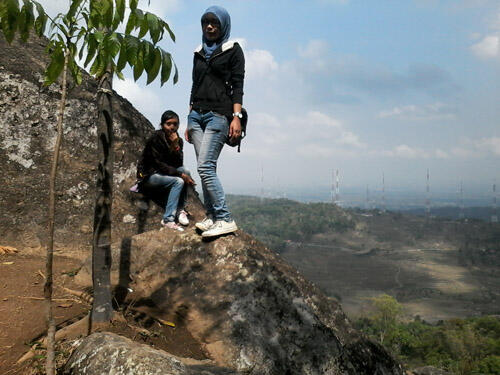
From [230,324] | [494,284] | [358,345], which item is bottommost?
[494,284]

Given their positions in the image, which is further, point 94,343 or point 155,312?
point 155,312

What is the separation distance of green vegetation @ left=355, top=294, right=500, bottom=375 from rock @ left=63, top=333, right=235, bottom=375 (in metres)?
58.2

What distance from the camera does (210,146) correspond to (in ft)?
16.0

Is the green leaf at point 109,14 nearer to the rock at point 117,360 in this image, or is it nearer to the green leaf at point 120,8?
the green leaf at point 120,8

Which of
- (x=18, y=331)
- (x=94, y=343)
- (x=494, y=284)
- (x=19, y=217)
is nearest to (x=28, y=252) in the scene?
(x=19, y=217)

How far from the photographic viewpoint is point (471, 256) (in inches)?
7534

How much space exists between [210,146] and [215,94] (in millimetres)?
692

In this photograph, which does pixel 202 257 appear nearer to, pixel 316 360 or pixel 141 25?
pixel 316 360

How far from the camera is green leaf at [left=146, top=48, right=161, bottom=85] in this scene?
9.17ft

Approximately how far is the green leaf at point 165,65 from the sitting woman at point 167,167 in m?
3.60

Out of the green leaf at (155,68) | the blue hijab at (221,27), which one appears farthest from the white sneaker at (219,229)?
the green leaf at (155,68)

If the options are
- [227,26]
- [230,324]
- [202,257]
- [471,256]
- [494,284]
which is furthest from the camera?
[471,256]

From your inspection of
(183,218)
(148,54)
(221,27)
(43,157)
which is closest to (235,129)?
(221,27)

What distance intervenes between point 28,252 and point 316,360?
218 inches
